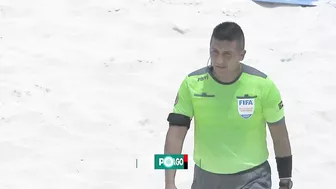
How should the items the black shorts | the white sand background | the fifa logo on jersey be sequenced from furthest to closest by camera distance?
the white sand background
the black shorts
the fifa logo on jersey

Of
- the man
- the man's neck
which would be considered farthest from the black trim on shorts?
the man's neck

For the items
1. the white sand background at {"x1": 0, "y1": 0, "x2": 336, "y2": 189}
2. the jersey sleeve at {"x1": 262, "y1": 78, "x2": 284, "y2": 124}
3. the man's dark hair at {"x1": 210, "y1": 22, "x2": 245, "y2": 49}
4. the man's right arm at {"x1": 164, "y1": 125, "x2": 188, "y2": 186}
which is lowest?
the white sand background at {"x1": 0, "y1": 0, "x2": 336, "y2": 189}

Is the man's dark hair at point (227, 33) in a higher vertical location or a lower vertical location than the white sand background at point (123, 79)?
higher

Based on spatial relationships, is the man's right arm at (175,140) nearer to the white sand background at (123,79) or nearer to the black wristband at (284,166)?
the black wristband at (284,166)

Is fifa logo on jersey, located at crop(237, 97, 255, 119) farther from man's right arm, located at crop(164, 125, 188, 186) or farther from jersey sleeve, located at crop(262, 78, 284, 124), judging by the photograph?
man's right arm, located at crop(164, 125, 188, 186)

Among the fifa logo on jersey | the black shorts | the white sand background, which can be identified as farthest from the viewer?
the white sand background

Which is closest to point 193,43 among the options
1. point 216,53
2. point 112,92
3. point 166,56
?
point 166,56

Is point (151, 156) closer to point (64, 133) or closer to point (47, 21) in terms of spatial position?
point (64, 133)

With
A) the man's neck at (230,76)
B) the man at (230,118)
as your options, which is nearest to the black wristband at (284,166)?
the man at (230,118)

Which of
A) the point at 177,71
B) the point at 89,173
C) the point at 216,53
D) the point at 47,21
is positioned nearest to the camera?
the point at 216,53

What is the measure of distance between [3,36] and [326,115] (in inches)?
122

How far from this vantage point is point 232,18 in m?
7.62

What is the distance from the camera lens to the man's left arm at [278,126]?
3.33 meters

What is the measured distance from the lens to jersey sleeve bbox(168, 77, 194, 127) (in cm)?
340
